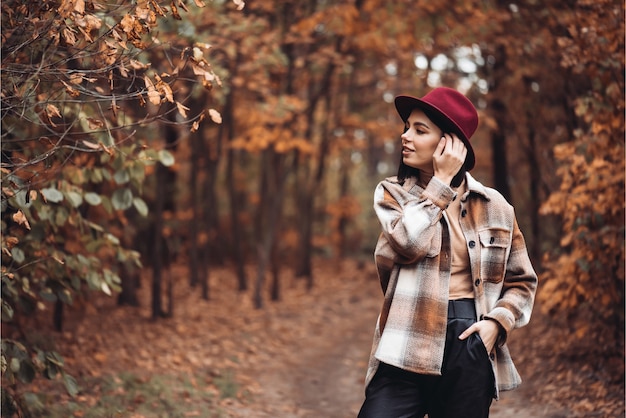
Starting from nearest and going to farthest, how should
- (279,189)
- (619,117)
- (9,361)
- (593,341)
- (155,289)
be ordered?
(9,361) < (619,117) < (593,341) < (155,289) < (279,189)

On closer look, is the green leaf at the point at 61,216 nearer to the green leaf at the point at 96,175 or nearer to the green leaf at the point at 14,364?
the green leaf at the point at 96,175

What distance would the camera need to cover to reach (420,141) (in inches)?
117

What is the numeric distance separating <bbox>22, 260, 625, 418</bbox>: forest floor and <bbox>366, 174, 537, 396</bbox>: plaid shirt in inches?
126

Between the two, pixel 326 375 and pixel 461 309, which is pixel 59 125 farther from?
pixel 326 375

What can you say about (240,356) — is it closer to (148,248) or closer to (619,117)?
(148,248)

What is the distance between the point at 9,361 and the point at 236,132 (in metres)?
10.2

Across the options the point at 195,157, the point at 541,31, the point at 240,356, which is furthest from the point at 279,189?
the point at 541,31

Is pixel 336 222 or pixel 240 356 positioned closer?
pixel 240 356

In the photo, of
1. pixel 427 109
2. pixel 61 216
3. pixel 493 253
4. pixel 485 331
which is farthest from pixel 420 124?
pixel 61 216

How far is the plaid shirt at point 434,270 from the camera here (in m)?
2.79

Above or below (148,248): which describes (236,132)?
above

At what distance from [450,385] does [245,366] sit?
5842 millimetres

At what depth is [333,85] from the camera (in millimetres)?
15148

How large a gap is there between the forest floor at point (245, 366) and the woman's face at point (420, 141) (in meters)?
3.58
